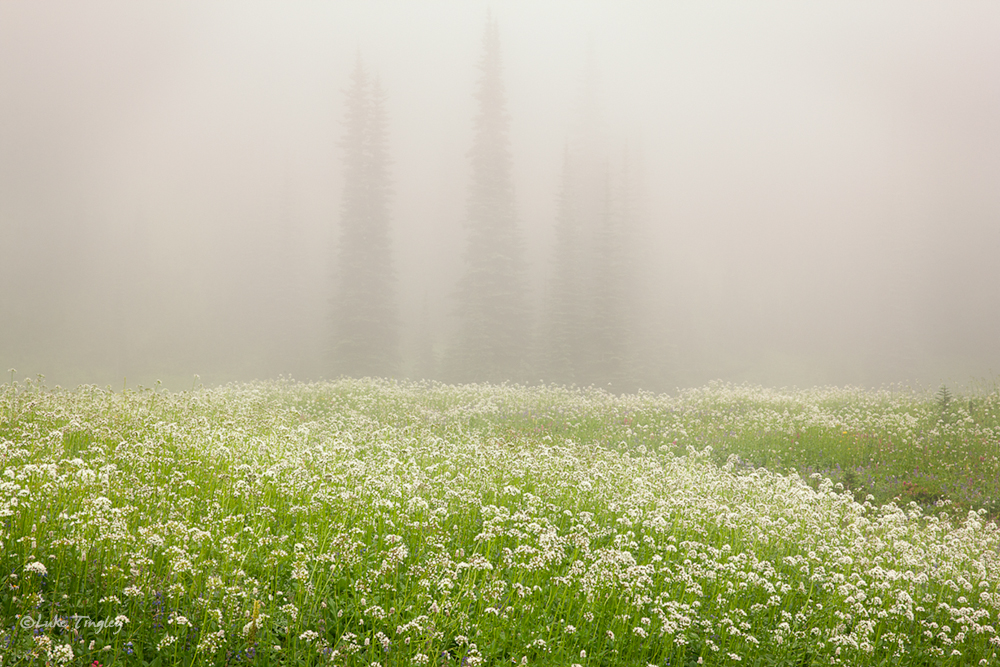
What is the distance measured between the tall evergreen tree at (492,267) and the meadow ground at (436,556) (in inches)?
851

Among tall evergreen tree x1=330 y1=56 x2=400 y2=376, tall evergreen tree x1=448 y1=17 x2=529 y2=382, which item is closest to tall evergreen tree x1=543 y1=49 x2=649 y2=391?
tall evergreen tree x1=448 y1=17 x2=529 y2=382

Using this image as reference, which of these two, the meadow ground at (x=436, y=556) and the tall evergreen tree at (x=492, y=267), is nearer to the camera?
the meadow ground at (x=436, y=556)

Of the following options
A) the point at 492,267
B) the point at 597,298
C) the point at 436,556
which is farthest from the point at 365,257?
the point at 436,556

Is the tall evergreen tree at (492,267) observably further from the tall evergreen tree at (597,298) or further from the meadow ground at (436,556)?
the meadow ground at (436,556)

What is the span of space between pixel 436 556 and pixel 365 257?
111 ft

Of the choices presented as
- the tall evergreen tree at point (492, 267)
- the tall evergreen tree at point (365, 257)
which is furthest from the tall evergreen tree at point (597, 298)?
the tall evergreen tree at point (365, 257)

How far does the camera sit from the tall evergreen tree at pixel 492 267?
33531mm

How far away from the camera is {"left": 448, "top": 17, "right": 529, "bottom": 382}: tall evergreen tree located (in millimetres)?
33531

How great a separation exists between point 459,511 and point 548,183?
229 ft

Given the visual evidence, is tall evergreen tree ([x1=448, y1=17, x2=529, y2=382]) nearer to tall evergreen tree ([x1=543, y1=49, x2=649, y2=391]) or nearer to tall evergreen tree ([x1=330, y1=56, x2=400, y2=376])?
tall evergreen tree ([x1=543, y1=49, x2=649, y2=391])

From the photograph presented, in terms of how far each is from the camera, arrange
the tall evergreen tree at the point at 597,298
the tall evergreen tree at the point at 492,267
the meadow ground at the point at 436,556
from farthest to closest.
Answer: the tall evergreen tree at the point at 597,298 < the tall evergreen tree at the point at 492,267 < the meadow ground at the point at 436,556

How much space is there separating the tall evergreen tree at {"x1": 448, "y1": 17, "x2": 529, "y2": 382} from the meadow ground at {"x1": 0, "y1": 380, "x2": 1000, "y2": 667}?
2161 centimetres

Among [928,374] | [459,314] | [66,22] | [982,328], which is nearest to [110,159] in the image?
[66,22]

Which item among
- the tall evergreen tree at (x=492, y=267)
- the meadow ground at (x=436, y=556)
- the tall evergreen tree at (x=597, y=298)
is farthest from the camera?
the tall evergreen tree at (x=597, y=298)
